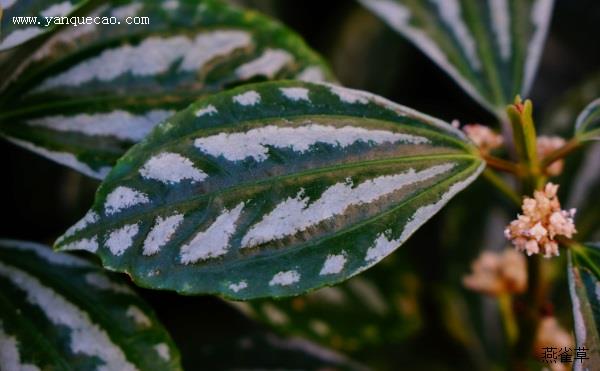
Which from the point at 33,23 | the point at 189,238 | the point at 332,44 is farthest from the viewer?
the point at 332,44

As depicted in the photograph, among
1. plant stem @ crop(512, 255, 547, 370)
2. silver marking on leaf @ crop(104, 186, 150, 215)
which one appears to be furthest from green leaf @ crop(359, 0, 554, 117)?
silver marking on leaf @ crop(104, 186, 150, 215)

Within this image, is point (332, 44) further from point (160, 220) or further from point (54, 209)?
point (160, 220)

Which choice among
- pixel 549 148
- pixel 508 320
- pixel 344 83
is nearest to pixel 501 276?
pixel 508 320

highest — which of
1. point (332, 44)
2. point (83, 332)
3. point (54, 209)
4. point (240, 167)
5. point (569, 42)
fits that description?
point (569, 42)

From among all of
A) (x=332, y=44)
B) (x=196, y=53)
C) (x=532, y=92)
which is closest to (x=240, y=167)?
(x=196, y=53)

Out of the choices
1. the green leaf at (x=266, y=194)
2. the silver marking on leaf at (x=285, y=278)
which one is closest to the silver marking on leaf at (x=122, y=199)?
the green leaf at (x=266, y=194)

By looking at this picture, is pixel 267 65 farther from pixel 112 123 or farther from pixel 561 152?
pixel 561 152

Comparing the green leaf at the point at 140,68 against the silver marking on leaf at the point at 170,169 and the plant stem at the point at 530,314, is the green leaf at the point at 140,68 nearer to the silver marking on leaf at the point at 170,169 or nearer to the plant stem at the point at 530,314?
the silver marking on leaf at the point at 170,169
